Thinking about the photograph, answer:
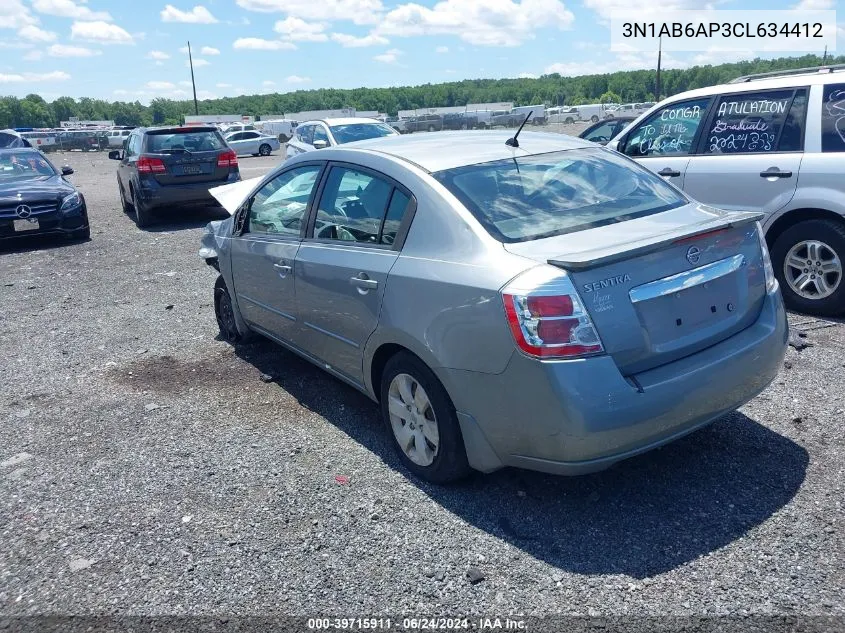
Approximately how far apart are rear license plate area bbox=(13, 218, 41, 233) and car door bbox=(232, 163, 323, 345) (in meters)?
7.11

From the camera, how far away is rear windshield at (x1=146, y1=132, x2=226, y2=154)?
43.0 ft

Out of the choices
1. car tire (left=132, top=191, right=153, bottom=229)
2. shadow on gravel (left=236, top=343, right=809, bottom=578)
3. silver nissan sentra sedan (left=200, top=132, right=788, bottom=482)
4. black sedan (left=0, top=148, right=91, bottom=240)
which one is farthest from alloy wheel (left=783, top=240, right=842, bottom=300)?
car tire (left=132, top=191, right=153, bottom=229)

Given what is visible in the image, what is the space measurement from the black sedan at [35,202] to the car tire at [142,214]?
3.54ft

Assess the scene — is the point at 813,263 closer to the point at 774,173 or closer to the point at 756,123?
the point at 774,173

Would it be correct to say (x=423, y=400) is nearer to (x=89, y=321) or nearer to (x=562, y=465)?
(x=562, y=465)

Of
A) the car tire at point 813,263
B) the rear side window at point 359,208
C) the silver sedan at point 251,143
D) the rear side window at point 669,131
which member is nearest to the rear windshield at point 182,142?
the rear side window at point 669,131

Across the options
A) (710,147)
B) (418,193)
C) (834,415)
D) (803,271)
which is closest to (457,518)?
(418,193)

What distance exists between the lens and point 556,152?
4.37m

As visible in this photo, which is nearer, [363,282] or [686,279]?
[686,279]

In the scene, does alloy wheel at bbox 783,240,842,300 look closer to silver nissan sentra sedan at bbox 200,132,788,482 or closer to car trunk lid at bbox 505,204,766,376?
silver nissan sentra sedan at bbox 200,132,788,482

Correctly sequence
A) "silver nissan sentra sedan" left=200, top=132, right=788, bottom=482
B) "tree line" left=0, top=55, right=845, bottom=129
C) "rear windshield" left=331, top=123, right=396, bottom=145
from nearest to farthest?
"silver nissan sentra sedan" left=200, top=132, right=788, bottom=482 → "rear windshield" left=331, top=123, right=396, bottom=145 → "tree line" left=0, top=55, right=845, bottom=129

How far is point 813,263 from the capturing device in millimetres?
6121

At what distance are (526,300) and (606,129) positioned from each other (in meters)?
14.7

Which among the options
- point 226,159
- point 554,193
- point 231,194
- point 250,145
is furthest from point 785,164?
point 250,145
